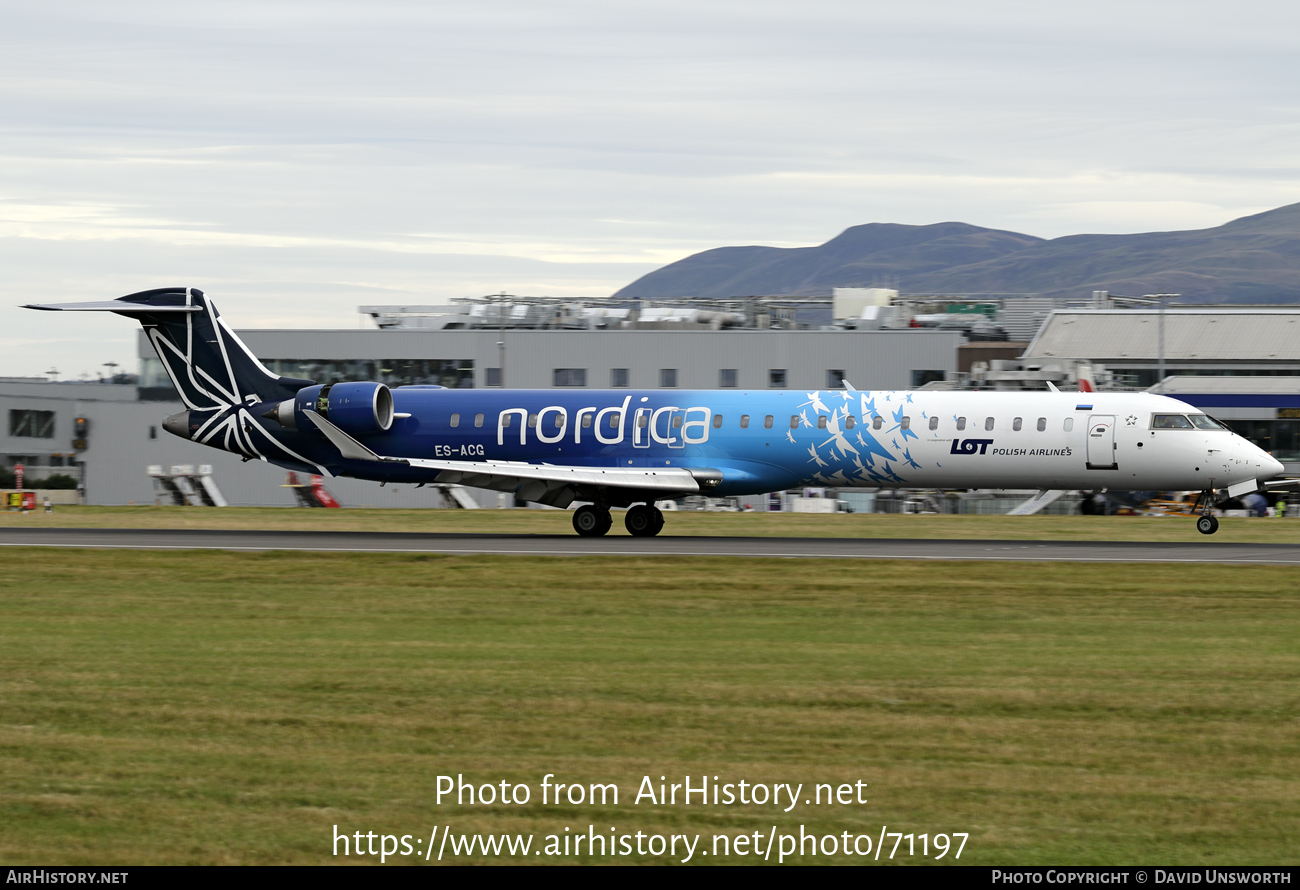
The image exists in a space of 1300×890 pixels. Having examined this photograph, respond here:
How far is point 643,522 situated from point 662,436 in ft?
7.49

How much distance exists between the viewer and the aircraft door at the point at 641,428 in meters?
33.5

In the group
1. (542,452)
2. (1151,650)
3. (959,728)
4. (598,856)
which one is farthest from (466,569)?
(598,856)

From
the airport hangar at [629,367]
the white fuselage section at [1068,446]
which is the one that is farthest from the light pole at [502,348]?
the white fuselage section at [1068,446]

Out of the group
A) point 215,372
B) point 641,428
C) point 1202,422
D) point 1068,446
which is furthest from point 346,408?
point 1202,422

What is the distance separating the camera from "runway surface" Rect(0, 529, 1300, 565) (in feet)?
89.4

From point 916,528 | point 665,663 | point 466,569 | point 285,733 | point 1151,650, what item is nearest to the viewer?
point 285,733

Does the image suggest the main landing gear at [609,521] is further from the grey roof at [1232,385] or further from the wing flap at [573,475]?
the grey roof at [1232,385]

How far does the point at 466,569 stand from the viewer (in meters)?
24.2

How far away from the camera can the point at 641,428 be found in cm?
3353

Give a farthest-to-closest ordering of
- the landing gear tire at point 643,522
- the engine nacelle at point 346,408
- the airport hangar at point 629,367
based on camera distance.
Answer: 1. the airport hangar at point 629,367
2. the engine nacelle at point 346,408
3. the landing gear tire at point 643,522

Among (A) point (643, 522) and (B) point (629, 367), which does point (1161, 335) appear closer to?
(B) point (629, 367)

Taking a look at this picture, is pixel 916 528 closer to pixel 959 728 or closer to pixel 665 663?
pixel 665 663

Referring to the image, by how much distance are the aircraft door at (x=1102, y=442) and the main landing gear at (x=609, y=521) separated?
10.3 m
